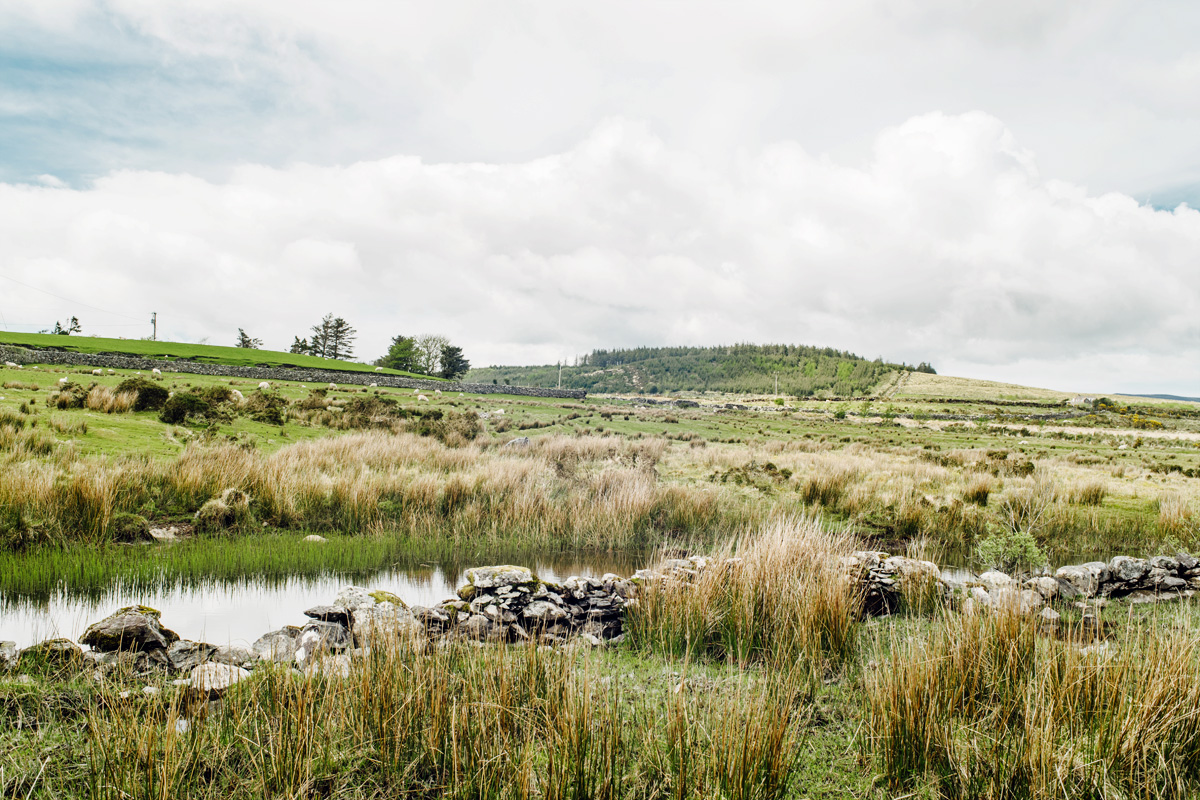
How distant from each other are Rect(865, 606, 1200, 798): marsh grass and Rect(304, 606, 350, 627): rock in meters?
4.57

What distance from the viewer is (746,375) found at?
173 m

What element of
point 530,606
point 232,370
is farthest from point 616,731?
point 232,370

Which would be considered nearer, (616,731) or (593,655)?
(616,731)

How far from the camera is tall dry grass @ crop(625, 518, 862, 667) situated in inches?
204

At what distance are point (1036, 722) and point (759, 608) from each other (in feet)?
9.63

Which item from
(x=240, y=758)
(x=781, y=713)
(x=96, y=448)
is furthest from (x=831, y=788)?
(x=96, y=448)

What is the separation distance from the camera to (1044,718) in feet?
9.84

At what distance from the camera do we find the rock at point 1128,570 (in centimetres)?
827

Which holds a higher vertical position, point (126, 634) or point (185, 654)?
point (126, 634)

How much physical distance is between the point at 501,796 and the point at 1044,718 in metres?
2.76

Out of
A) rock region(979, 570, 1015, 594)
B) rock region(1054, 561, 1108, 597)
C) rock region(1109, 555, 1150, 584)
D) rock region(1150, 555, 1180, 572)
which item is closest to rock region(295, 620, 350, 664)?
rock region(979, 570, 1015, 594)

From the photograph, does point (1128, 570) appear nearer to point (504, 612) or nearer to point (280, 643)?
point (504, 612)

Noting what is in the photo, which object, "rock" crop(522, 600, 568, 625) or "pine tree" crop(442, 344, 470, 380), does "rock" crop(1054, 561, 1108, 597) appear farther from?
"pine tree" crop(442, 344, 470, 380)

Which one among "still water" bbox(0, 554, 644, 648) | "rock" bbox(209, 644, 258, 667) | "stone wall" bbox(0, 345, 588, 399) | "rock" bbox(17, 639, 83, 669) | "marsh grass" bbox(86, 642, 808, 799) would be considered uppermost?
"stone wall" bbox(0, 345, 588, 399)
